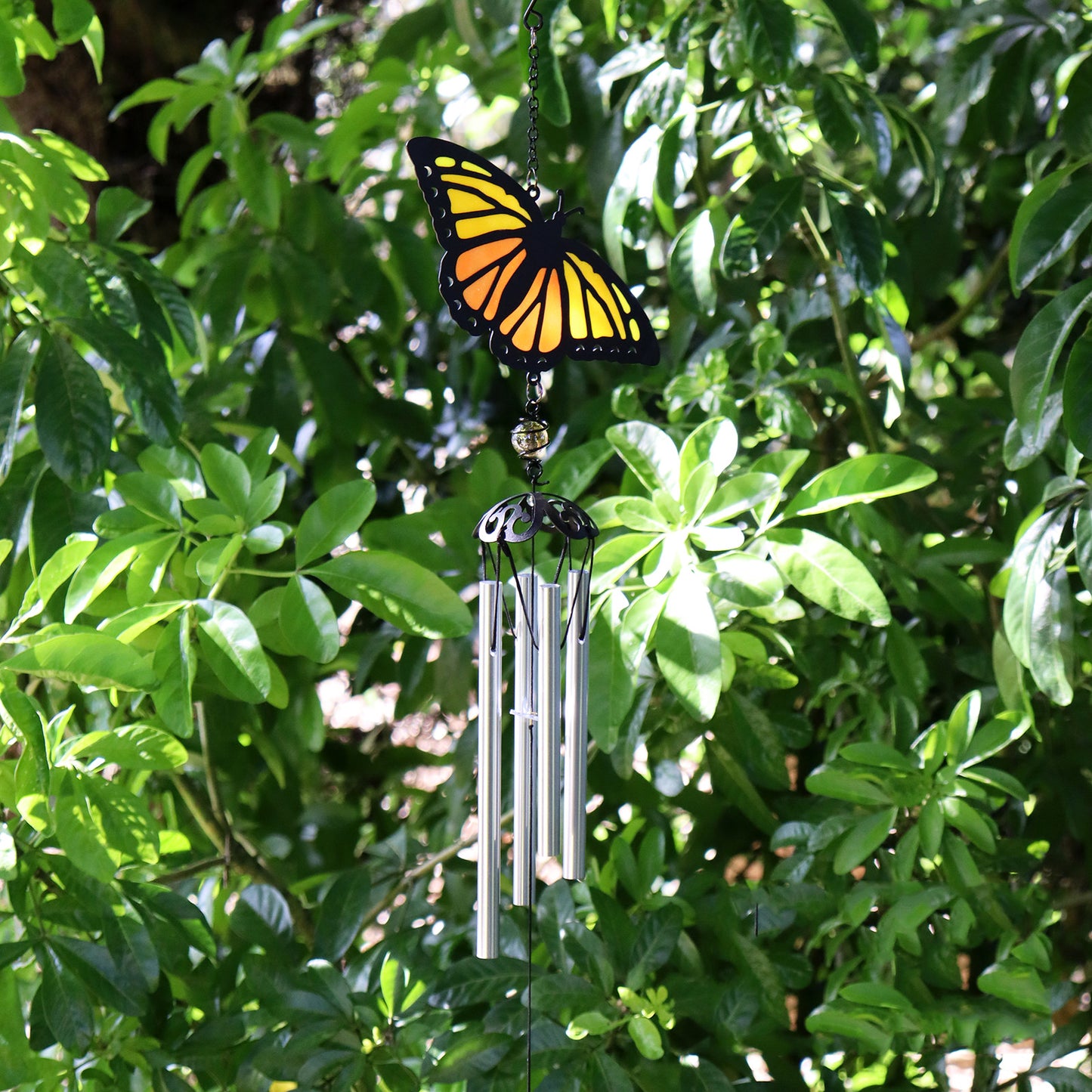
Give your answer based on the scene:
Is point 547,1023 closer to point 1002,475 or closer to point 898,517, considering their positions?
point 898,517

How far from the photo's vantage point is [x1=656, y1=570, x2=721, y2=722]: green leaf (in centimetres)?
102

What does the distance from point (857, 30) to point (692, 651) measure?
69cm

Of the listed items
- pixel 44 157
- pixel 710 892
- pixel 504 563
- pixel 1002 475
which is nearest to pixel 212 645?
pixel 504 563

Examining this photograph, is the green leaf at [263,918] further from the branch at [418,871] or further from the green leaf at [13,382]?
the green leaf at [13,382]

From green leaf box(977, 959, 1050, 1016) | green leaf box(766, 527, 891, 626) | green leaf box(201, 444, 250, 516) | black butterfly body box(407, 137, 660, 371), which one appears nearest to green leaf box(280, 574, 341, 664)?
green leaf box(201, 444, 250, 516)

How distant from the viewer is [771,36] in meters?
1.13

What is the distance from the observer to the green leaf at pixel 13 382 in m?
1.15

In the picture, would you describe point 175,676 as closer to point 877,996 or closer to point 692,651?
point 692,651

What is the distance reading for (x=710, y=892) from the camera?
1576 mm

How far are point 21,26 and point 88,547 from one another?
0.61 m

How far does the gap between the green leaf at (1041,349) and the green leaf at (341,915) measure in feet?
2.91

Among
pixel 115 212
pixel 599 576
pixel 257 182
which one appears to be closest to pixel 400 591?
pixel 599 576

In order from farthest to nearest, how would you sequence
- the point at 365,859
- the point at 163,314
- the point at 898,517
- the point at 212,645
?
the point at 365,859 → the point at 898,517 → the point at 163,314 → the point at 212,645

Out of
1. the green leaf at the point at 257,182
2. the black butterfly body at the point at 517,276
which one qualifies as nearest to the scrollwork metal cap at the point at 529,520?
the black butterfly body at the point at 517,276
